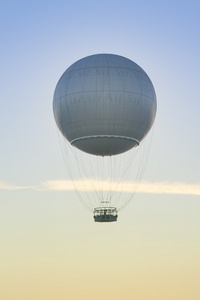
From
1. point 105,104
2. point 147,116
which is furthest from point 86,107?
point 147,116

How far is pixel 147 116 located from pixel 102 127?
496 cm

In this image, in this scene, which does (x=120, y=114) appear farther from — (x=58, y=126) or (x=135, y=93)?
(x=58, y=126)

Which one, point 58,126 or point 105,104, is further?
point 58,126

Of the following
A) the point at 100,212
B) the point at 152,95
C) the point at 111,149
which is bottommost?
the point at 100,212

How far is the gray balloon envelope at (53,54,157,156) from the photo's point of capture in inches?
2869

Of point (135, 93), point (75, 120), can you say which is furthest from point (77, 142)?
point (135, 93)

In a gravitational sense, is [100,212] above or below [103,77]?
below

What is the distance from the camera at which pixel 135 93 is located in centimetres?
7369

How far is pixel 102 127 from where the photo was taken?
73375 millimetres

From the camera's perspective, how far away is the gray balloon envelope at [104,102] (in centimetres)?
7288

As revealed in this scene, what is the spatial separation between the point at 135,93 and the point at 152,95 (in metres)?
2.82

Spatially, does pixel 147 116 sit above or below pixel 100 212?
above

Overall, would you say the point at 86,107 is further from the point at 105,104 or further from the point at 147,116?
the point at 147,116

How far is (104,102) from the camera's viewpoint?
7275cm
